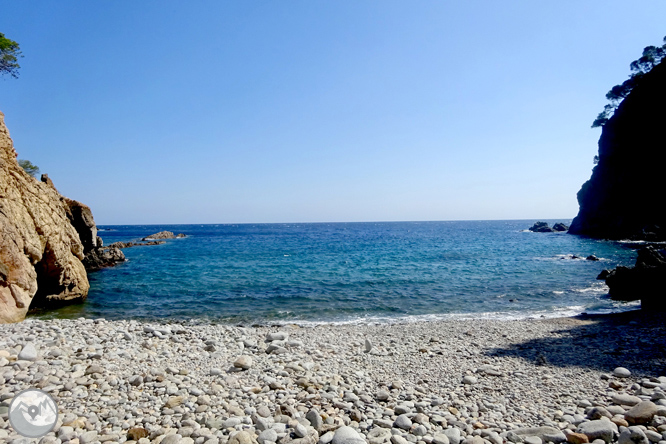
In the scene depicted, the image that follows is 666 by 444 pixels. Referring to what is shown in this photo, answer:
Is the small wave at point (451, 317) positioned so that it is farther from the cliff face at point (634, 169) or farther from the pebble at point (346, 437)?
the cliff face at point (634, 169)

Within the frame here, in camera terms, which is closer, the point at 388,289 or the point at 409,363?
the point at 409,363

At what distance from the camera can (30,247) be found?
1483 cm

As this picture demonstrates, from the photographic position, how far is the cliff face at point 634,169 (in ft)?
167

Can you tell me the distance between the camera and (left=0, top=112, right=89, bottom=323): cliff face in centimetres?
1308

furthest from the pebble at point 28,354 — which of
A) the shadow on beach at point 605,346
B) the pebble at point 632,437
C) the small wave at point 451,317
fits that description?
the shadow on beach at point 605,346

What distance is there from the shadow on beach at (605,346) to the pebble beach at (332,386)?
0.06 metres

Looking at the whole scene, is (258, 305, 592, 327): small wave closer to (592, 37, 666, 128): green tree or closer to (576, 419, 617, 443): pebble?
(576, 419, 617, 443): pebble

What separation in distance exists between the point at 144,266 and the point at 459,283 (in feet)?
96.8

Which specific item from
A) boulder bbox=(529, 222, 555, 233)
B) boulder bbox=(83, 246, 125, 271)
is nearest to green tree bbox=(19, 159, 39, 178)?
boulder bbox=(83, 246, 125, 271)

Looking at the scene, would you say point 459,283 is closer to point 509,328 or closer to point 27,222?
point 509,328

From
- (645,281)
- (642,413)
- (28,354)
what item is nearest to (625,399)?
(642,413)

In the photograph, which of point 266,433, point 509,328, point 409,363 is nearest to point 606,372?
point 409,363

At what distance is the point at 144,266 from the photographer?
3550cm

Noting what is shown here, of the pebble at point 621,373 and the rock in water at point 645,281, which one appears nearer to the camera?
the pebble at point 621,373
